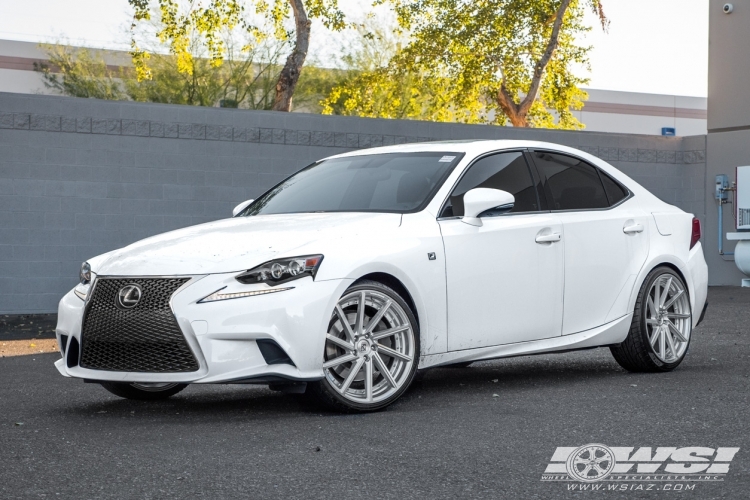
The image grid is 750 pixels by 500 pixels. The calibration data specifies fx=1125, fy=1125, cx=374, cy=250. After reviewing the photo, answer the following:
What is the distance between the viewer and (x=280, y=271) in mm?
5855

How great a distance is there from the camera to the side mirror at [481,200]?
22.0ft

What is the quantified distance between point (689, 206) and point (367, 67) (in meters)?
30.0

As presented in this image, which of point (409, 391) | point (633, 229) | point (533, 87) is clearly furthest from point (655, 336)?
point (533, 87)

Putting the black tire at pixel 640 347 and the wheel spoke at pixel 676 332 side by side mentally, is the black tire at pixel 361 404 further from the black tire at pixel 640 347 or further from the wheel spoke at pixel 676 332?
the wheel spoke at pixel 676 332

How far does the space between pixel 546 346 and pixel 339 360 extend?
70.6 inches

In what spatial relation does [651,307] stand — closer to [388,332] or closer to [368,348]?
[388,332]

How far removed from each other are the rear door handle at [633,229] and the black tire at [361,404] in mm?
2184

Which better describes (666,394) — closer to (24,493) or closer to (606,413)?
(606,413)

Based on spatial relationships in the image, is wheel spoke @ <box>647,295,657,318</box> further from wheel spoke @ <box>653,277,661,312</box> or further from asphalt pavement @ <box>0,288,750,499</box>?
asphalt pavement @ <box>0,288,750,499</box>

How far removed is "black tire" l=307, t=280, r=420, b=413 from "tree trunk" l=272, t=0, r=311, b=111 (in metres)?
17.0

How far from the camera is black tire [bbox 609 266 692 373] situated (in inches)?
308

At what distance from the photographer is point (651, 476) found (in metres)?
4.54

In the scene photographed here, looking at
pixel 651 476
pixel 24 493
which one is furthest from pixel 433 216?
pixel 24 493

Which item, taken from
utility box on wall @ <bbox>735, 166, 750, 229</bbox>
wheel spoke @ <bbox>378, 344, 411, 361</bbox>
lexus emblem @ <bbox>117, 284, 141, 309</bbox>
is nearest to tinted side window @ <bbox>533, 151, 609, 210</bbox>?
wheel spoke @ <bbox>378, 344, 411, 361</bbox>
